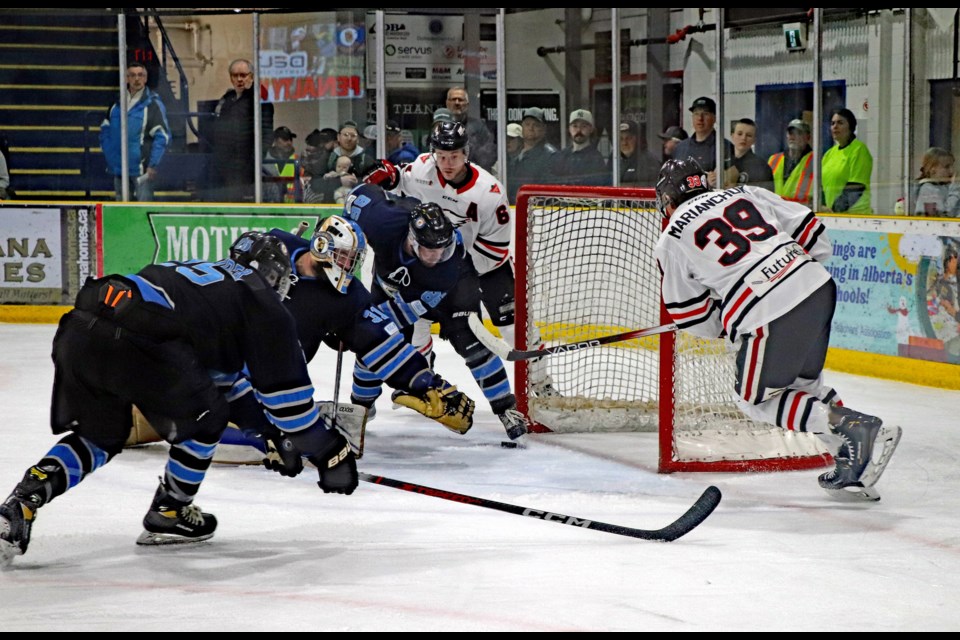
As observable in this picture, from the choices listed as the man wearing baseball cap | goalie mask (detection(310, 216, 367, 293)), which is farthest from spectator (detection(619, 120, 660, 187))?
goalie mask (detection(310, 216, 367, 293))

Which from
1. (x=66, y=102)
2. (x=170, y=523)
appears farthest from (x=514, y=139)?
(x=170, y=523)

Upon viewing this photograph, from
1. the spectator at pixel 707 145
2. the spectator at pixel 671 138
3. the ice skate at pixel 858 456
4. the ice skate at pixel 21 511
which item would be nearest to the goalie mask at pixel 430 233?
the ice skate at pixel 858 456

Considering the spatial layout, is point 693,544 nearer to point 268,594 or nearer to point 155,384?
point 268,594

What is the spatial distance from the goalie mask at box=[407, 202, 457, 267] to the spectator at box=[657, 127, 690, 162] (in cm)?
328

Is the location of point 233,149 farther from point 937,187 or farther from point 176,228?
point 937,187

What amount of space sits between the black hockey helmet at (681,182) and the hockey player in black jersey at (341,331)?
36.5 inches

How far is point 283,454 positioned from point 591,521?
0.80 metres

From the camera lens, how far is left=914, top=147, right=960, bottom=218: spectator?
5926 mm

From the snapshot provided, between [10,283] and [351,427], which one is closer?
[351,427]

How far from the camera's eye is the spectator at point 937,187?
593 centimetres

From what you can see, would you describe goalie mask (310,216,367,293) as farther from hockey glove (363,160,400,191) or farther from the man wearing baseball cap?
the man wearing baseball cap
